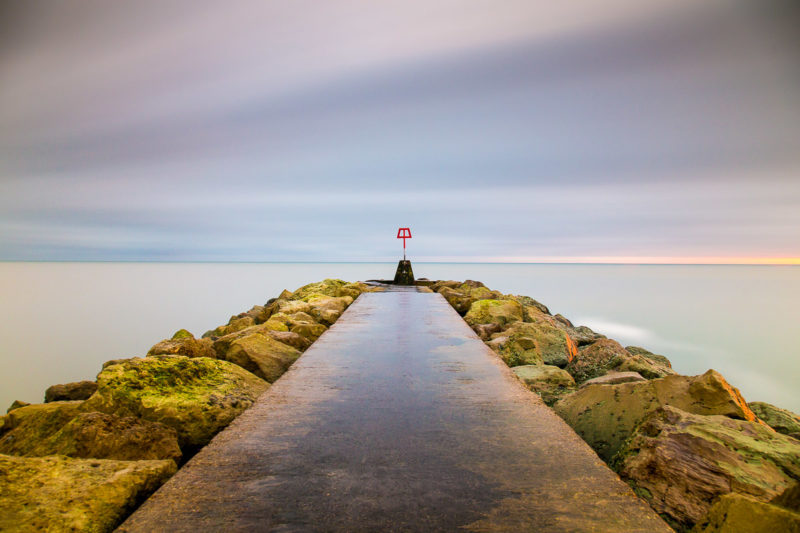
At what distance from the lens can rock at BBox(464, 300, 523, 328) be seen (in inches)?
247

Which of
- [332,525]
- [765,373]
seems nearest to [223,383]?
[332,525]

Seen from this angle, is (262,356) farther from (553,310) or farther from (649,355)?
Result: (553,310)

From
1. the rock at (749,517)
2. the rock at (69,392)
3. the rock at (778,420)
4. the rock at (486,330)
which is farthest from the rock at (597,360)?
the rock at (69,392)

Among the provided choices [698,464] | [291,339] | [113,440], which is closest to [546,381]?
[698,464]

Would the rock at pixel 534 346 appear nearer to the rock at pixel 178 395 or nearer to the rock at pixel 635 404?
the rock at pixel 635 404

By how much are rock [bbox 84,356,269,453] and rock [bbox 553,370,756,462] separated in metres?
2.00

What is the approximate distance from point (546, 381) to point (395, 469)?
2.18m

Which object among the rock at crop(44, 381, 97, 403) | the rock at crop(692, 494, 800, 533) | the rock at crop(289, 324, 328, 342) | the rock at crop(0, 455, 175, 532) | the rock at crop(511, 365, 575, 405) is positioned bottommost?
the rock at crop(44, 381, 97, 403)

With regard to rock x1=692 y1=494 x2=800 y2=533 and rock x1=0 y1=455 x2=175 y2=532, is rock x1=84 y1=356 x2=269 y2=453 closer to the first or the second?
rock x1=0 y1=455 x2=175 y2=532

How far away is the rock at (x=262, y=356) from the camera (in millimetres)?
3533

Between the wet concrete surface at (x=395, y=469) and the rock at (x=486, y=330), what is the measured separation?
2818 millimetres

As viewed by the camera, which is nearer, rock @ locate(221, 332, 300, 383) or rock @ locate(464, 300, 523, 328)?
rock @ locate(221, 332, 300, 383)

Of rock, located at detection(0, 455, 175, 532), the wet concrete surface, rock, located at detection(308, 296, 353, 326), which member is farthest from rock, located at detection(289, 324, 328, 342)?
rock, located at detection(0, 455, 175, 532)

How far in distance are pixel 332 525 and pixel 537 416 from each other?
1244 mm
